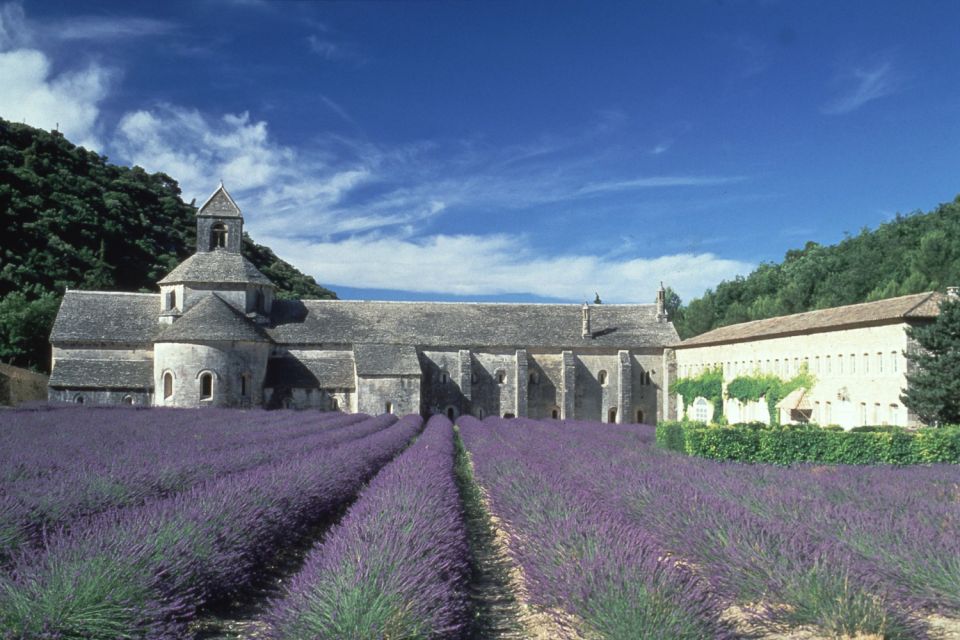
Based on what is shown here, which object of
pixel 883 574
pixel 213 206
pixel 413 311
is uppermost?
pixel 213 206

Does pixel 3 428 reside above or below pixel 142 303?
below

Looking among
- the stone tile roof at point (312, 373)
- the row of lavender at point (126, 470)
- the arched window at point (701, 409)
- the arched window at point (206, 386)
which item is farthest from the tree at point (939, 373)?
the arched window at point (206, 386)

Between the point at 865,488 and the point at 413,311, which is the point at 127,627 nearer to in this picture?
the point at 865,488

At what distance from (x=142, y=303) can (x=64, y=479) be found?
33.9 metres

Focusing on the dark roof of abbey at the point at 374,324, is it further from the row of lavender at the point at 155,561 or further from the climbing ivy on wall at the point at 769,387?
the row of lavender at the point at 155,561

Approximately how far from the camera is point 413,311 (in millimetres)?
44031

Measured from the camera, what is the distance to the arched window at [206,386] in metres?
35.3

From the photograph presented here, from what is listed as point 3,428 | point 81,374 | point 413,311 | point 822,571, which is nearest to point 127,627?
point 822,571

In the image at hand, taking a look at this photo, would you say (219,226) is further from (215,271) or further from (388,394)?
(388,394)

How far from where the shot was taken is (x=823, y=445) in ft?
60.5

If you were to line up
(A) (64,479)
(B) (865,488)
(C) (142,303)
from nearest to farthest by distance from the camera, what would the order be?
(A) (64,479), (B) (865,488), (C) (142,303)

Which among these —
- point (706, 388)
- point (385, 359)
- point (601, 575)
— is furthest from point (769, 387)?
point (601, 575)

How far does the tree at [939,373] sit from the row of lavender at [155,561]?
62.7 ft

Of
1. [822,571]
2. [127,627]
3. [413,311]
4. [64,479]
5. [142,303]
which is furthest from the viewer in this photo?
[413,311]
